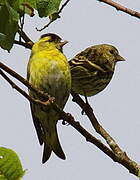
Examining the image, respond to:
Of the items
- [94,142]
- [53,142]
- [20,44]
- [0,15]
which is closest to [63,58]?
[53,142]

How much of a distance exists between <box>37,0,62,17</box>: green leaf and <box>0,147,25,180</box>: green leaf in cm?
75

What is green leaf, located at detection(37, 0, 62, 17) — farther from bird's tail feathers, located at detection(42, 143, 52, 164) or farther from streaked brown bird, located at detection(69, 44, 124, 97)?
streaked brown bird, located at detection(69, 44, 124, 97)

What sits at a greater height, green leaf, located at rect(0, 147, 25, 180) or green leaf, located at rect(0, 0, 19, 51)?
green leaf, located at rect(0, 0, 19, 51)

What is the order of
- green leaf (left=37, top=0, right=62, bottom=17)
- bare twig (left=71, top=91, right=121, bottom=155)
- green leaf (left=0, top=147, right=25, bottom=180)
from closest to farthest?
green leaf (left=0, top=147, right=25, bottom=180)
green leaf (left=37, top=0, right=62, bottom=17)
bare twig (left=71, top=91, right=121, bottom=155)

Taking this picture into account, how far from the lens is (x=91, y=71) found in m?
5.96

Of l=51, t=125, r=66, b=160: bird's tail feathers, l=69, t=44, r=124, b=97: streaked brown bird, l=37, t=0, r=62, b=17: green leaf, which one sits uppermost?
l=37, t=0, r=62, b=17: green leaf

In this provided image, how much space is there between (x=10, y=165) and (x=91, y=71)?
417 cm

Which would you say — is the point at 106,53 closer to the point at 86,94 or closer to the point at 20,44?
the point at 86,94

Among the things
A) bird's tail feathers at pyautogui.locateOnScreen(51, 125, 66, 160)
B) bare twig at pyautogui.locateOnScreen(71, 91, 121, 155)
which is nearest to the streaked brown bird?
bird's tail feathers at pyautogui.locateOnScreen(51, 125, 66, 160)

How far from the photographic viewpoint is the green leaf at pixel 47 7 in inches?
92.2

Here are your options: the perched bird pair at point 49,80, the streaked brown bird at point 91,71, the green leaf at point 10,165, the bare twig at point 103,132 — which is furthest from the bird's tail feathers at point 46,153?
the green leaf at point 10,165

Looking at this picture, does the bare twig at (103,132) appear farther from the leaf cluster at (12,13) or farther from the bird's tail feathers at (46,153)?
the leaf cluster at (12,13)

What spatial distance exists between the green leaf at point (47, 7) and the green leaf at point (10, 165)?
0.75 metres

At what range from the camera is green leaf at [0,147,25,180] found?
6.00 ft
